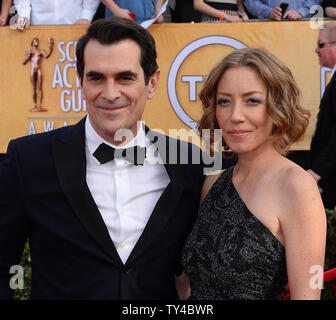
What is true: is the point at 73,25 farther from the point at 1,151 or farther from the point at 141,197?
the point at 141,197

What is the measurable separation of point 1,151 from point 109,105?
10.2 ft

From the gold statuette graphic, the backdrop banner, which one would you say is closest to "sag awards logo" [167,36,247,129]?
the backdrop banner

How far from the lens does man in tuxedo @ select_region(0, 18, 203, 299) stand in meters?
2.04

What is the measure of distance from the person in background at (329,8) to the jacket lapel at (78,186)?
347 cm

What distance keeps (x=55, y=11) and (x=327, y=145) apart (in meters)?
2.76

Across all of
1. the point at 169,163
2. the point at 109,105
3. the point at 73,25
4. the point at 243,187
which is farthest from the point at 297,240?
the point at 73,25

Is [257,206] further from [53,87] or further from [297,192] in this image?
[53,87]

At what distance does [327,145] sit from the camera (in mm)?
4121

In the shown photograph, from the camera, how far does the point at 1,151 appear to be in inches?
193

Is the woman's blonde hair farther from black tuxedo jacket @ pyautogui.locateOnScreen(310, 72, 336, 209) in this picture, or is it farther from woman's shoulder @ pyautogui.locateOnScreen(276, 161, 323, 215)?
black tuxedo jacket @ pyautogui.locateOnScreen(310, 72, 336, 209)

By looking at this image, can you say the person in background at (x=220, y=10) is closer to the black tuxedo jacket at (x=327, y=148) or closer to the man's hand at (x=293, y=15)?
the man's hand at (x=293, y=15)

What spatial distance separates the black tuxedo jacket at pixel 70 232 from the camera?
2031 mm

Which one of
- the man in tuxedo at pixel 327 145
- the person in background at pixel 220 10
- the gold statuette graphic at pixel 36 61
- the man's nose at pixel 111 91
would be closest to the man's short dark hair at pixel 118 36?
the man's nose at pixel 111 91

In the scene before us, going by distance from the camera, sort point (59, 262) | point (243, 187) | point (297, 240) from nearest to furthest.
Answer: point (297, 240) < point (59, 262) < point (243, 187)
